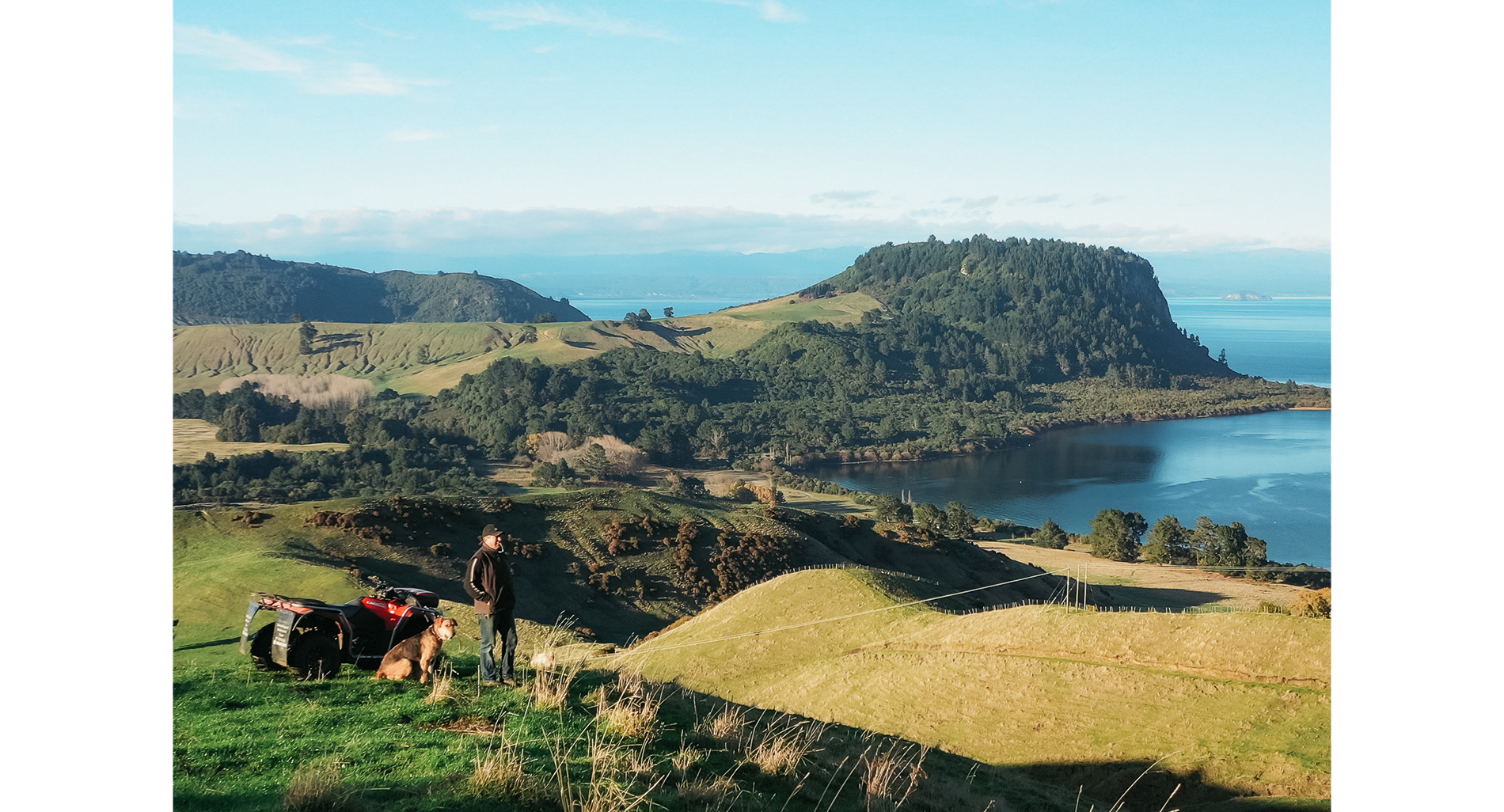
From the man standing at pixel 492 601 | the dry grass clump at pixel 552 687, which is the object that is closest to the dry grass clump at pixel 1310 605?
the dry grass clump at pixel 552 687

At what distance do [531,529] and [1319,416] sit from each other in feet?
452

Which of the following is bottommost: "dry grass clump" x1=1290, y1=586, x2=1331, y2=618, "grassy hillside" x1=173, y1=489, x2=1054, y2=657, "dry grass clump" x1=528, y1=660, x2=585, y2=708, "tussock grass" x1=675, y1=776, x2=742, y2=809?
"grassy hillside" x1=173, y1=489, x2=1054, y2=657

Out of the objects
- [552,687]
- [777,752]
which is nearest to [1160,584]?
[777,752]

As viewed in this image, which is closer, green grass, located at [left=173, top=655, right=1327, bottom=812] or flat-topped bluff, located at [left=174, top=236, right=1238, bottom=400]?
green grass, located at [left=173, top=655, right=1327, bottom=812]

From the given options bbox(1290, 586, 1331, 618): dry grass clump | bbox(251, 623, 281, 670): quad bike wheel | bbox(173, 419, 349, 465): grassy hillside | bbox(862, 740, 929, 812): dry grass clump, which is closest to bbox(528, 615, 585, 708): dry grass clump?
bbox(251, 623, 281, 670): quad bike wheel

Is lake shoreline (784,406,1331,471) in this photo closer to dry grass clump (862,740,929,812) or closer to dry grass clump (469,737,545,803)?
dry grass clump (862,740,929,812)

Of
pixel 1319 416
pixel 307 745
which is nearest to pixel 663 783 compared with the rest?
pixel 307 745

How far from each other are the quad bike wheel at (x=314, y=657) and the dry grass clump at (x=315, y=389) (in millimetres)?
109741

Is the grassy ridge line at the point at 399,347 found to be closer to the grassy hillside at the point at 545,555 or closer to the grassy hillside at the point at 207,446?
the grassy hillside at the point at 207,446

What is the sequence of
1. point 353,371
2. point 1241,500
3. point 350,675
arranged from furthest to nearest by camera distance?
point 353,371
point 1241,500
point 350,675

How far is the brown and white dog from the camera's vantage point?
7840mm

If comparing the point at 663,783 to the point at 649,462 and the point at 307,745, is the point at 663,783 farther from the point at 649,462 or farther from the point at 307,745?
the point at 649,462

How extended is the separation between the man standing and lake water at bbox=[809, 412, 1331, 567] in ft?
217

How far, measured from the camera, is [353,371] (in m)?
135
